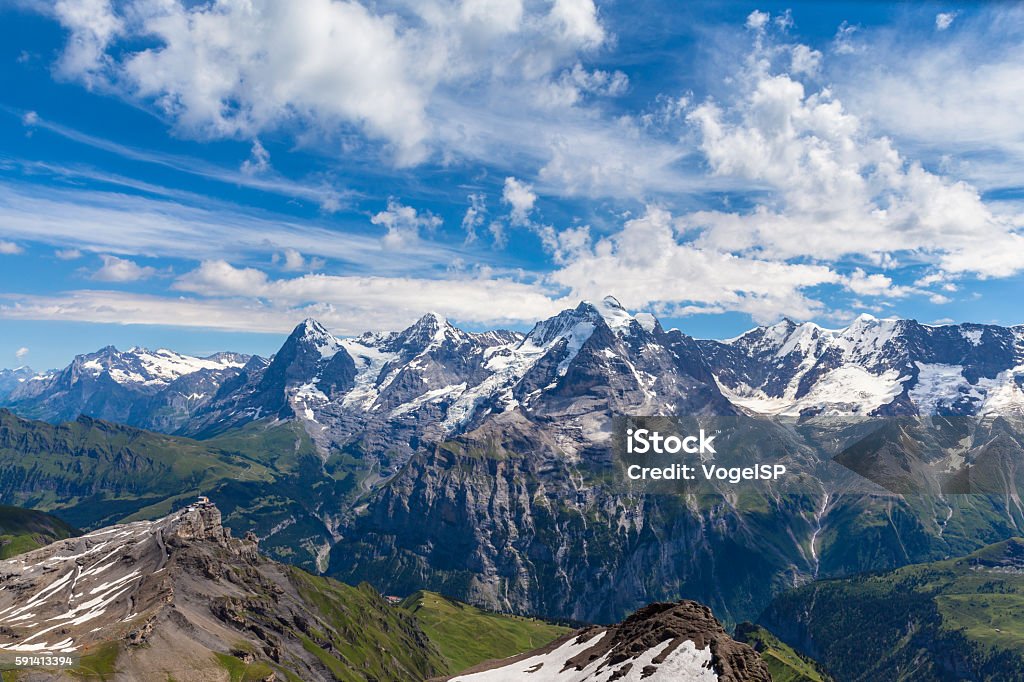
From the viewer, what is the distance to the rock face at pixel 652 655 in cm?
Result: 11206

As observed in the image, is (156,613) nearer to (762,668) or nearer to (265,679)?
(265,679)

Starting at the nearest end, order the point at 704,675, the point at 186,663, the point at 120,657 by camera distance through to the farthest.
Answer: the point at 704,675 → the point at 120,657 → the point at 186,663

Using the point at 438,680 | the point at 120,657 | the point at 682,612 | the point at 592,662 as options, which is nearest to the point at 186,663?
the point at 120,657

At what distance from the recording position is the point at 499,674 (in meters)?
152

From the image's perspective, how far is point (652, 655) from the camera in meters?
119

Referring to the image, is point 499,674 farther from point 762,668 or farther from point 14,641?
point 14,641

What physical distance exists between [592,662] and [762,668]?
107ft

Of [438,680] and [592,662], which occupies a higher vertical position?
[592,662]

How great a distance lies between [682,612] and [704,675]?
891 inches

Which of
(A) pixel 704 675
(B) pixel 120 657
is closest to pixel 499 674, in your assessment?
(A) pixel 704 675

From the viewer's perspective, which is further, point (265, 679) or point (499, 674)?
point (265, 679)

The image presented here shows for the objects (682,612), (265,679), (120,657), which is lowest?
(265,679)

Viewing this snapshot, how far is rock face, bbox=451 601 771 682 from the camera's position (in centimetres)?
11206

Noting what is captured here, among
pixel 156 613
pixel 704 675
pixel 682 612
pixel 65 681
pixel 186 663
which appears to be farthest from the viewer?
pixel 156 613
